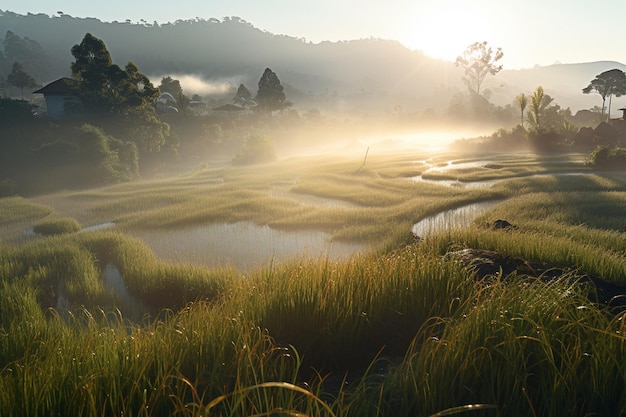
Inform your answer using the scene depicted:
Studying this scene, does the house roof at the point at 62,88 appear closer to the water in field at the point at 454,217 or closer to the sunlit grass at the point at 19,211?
the sunlit grass at the point at 19,211

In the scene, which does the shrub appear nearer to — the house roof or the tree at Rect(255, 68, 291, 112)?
the house roof

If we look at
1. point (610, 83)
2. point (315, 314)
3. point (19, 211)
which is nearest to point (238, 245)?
point (315, 314)

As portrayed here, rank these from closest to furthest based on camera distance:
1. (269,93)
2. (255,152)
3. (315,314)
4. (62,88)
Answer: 1. (315,314)
2. (62,88)
3. (255,152)
4. (269,93)

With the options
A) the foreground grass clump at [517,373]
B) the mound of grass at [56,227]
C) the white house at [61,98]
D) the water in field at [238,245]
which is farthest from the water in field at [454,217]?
the white house at [61,98]

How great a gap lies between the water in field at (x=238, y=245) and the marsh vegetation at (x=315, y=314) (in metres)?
0.13

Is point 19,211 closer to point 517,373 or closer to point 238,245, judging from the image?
point 238,245

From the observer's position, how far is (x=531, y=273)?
5738 millimetres

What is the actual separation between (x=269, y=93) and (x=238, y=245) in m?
62.0

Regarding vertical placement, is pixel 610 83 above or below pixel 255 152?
above

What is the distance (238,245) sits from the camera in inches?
491

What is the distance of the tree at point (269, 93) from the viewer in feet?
229

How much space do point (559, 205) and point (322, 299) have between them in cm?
1446

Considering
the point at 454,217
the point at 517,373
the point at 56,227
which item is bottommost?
the point at 56,227

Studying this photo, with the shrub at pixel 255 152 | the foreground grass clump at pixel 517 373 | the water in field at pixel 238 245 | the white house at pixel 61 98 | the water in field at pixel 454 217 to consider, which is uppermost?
the white house at pixel 61 98
